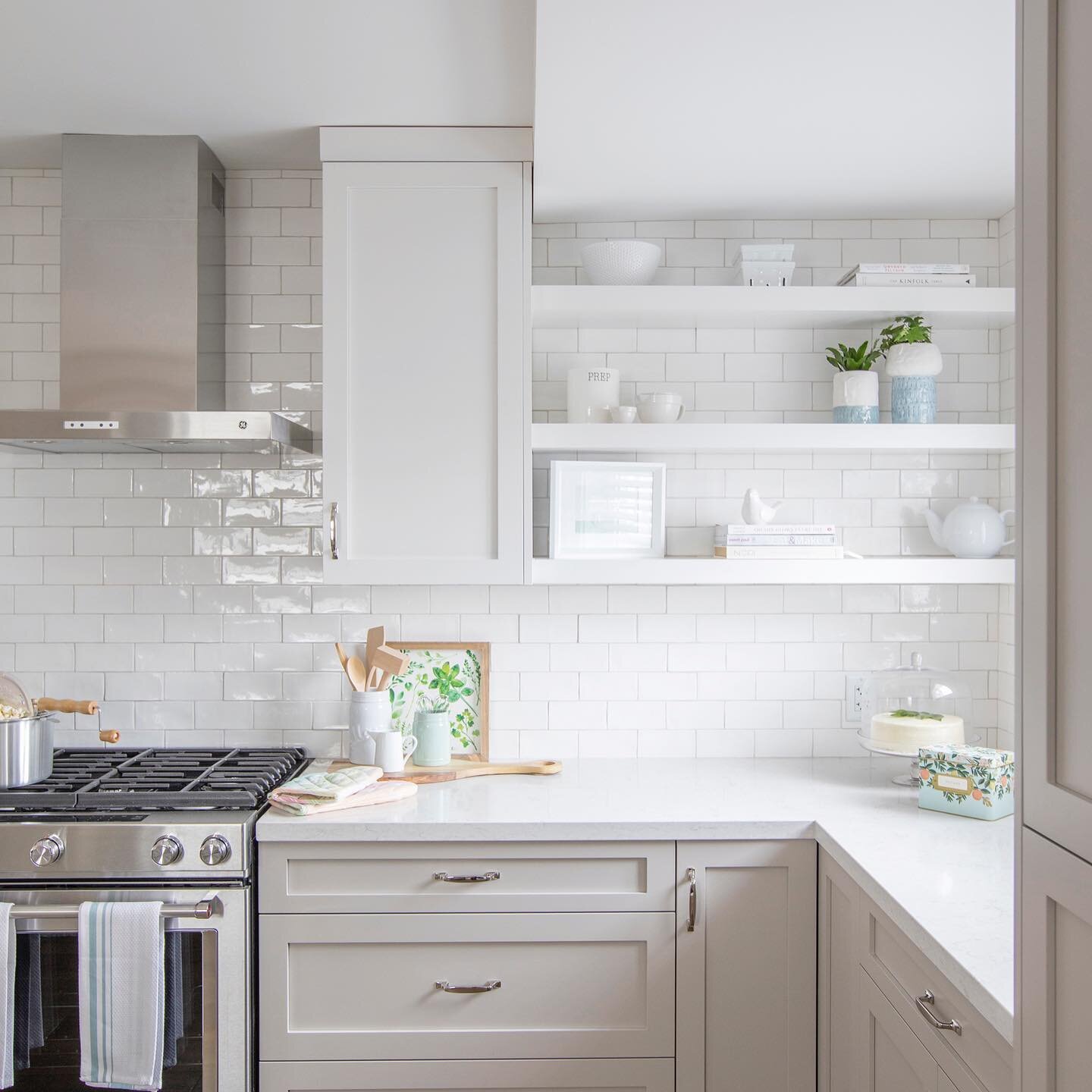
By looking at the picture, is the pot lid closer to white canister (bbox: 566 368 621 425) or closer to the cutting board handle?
the cutting board handle

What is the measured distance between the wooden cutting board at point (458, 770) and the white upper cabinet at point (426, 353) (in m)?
0.50

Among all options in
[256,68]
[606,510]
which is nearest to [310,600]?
[606,510]

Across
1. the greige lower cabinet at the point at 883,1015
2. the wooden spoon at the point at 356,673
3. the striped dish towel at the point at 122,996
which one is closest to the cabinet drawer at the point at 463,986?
the striped dish towel at the point at 122,996

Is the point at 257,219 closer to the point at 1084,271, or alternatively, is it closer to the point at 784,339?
the point at 784,339

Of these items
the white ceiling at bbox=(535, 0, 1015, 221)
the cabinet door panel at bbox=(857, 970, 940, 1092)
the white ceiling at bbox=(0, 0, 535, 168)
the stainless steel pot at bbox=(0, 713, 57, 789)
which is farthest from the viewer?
the stainless steel pot at bbox=(0, 713, 57, 789)

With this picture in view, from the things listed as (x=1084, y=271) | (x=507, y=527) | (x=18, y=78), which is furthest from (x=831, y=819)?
(x=18, y=78)

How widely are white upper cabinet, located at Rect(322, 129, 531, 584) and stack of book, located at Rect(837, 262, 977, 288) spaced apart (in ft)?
2.97

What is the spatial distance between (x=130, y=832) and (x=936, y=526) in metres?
2.17

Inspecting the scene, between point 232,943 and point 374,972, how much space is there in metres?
0.31

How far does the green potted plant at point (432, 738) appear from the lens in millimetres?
2602

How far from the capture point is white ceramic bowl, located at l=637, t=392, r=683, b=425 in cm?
257

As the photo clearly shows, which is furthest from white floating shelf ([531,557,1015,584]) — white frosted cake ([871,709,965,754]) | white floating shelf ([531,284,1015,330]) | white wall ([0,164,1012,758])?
white floating shelf ([531,284,1015,330])

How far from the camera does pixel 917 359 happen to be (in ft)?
8.47

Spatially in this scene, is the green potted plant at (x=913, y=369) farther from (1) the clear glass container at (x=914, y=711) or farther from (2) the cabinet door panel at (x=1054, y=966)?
(2) the cabinet door panel at (x=1054, y=966)
